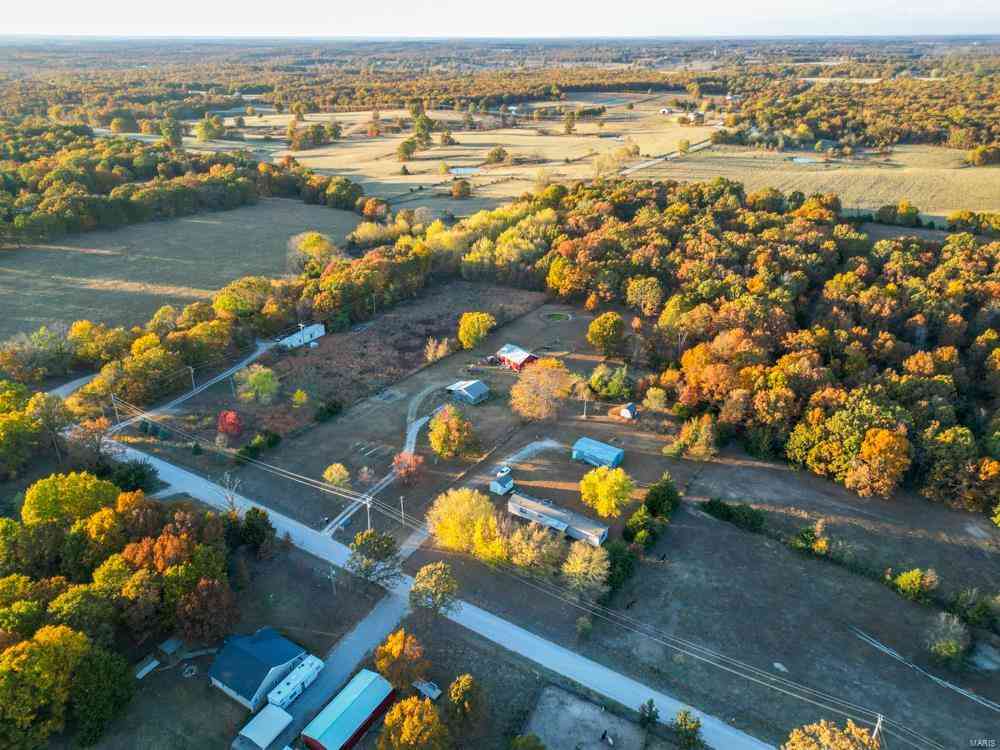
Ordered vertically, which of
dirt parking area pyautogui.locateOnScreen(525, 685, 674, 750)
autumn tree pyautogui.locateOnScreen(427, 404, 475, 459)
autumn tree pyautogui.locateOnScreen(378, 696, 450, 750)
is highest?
autumn tree pyautogui.locateOnScreen(427, 404, 475, 459)

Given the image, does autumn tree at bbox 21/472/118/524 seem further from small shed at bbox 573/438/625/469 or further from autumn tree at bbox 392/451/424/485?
small shed at bbox 573/438/625/469

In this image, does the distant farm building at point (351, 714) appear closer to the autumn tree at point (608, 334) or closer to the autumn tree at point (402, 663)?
the autumn tree at point (402, 663)

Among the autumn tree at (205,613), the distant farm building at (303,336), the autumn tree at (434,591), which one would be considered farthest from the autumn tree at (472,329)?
the autumn tree at (205,613)

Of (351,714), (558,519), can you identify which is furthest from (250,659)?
(558,519)

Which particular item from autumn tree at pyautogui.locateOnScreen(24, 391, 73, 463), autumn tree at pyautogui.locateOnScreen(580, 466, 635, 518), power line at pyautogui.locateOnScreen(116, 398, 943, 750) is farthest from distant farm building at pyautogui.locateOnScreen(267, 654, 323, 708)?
autumn tree at pyautogui.locateOnScreen(24, 391, 73, 463)

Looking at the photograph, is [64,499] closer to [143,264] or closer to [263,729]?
[263,729]

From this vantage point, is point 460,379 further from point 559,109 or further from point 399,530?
point 559,109
